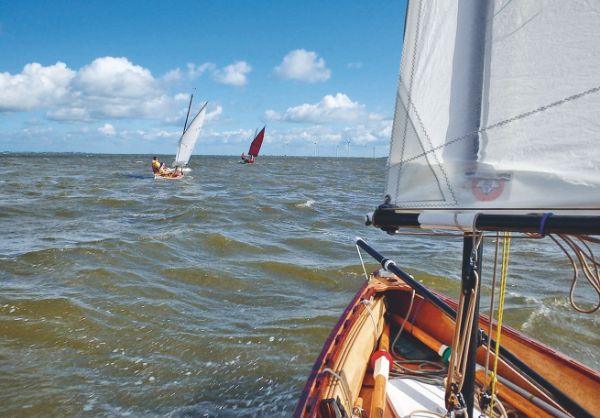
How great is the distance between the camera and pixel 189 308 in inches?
318

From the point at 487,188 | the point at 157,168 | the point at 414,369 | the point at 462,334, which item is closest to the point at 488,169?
the point at 487,188

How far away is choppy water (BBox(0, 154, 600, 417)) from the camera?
5469 millimetres

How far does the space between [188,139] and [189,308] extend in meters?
34.7

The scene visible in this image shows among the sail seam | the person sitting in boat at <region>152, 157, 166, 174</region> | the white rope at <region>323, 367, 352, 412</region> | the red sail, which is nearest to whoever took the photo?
the sail seam

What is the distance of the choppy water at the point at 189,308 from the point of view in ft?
17.9

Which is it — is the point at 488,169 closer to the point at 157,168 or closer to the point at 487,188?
the point at 487,188

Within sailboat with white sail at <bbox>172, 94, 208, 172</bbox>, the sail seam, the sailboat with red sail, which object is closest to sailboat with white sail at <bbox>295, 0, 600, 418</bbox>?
the sail seam

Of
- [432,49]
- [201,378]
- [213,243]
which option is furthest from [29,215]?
[432,49]

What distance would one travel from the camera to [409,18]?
290 cm

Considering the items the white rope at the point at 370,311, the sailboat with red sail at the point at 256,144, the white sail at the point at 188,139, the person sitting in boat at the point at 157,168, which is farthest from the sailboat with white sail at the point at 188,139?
the white rope at the point at 370,311

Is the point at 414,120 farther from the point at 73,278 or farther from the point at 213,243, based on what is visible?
the point at 213,243

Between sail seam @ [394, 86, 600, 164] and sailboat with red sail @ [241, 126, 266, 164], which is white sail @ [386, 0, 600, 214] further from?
sailboat with red sail @ [241, 126, 266, 164]

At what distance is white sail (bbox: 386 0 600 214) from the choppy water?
3.68 m

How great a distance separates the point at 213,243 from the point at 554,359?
10476 mm
